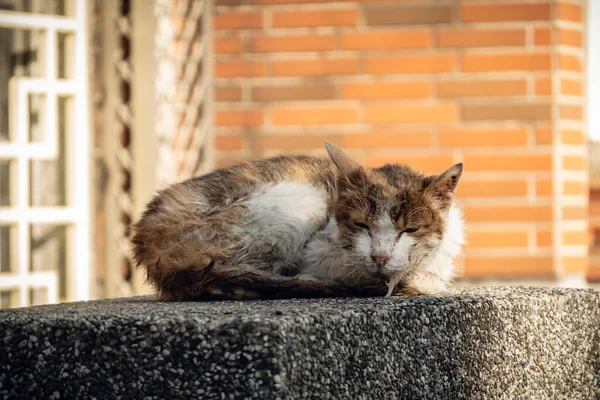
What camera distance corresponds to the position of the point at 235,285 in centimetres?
228

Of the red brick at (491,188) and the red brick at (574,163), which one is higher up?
the red brick at (574,163)

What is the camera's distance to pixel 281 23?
4.39 m

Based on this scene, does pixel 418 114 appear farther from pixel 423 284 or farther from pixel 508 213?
pixel 423 284

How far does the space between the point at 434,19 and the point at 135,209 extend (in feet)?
6.29

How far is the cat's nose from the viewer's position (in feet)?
7.54

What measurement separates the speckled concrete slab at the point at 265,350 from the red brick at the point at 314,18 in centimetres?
235

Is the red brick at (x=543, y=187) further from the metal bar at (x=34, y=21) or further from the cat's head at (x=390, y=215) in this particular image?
the metal bar at (x=34, y=21)

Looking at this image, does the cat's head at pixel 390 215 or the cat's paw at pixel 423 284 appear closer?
the cat's head at pixel 390 215

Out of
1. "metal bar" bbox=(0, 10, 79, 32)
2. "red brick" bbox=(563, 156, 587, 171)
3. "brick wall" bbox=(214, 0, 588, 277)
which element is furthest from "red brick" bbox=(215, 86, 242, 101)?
"red brick" bbox=(563, 156, 587, 171)

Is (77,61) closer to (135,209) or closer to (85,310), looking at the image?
(135,209)

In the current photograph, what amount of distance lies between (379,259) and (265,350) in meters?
0.63

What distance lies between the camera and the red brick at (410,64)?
4328 millimetres

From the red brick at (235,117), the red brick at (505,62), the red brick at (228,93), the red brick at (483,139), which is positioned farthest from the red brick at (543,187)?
the red brick at (228,93)

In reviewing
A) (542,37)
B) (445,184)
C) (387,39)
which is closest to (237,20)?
(387,39)
